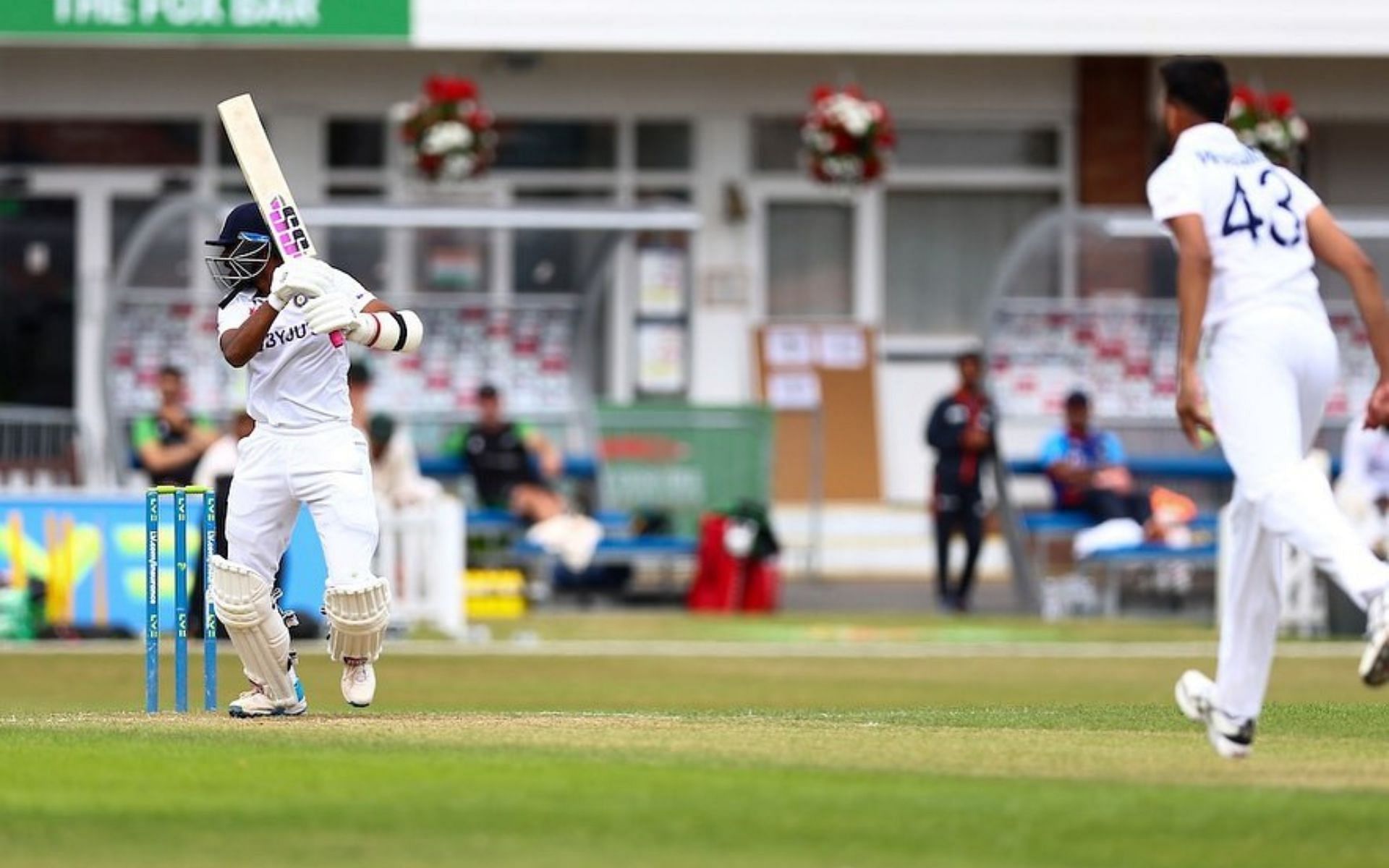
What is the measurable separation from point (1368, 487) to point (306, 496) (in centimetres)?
1180

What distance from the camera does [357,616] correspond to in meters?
10.2

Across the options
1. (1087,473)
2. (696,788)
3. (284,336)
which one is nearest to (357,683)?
(284,336)

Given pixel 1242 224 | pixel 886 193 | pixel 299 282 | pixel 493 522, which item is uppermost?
pixel 886 193

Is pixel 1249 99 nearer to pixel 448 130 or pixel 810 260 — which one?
pixel 810 260

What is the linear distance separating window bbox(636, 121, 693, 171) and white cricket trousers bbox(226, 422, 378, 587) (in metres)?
15.9

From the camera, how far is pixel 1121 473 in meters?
21.9

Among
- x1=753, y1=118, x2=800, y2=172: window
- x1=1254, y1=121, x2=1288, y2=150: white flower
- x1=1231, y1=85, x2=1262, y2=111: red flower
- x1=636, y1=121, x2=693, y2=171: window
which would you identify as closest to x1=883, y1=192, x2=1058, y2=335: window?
x1=753, y1=118, x2=800, y2=172: window

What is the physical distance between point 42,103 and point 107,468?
170 inches

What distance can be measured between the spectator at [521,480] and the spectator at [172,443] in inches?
79.6

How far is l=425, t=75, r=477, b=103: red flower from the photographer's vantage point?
23156 mm

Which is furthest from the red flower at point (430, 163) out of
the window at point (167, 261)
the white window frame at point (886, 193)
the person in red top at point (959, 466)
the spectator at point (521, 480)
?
the person in red top at point (959, 466)

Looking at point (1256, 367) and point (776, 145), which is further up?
point (776, 145)

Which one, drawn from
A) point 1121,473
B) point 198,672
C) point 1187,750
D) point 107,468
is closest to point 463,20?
point 107,468

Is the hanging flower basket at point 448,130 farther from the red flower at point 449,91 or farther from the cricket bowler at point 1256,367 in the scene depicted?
the cricket bowler at point 1256,367
